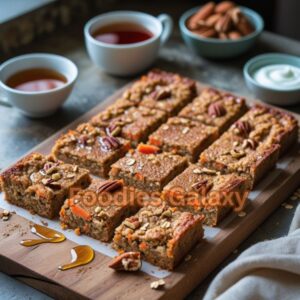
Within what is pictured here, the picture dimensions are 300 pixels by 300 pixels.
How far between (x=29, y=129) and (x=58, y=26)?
936 millimetres

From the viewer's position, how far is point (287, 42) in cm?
356

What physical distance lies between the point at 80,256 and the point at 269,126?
94 centimetres

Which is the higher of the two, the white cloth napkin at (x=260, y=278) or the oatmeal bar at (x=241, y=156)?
the oatmeal bar at (x=241, y=156)

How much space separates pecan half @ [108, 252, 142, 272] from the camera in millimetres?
2135

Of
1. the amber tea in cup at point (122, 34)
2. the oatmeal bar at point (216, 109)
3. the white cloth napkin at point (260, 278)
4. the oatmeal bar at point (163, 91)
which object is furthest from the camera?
the amber tea in cup at point (122, 34)

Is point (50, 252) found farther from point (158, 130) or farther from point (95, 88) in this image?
point (95, 88)

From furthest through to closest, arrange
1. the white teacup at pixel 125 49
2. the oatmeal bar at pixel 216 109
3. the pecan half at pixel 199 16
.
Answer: the pecan half at pixel 199 16 < the white teacup at pixel 125 49 < the oatmeal bar at pixel 216 109

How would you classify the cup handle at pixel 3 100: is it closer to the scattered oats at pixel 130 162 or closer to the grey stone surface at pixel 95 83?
the grey stone surface at pixel 95 83

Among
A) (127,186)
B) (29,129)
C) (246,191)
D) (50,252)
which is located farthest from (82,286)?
(29,129)

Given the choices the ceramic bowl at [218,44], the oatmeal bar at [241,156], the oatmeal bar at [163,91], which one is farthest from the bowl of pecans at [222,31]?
the oatmeal bar at [241,156]

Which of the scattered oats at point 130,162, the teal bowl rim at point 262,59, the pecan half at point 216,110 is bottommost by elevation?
the scattered oats at point 130,162

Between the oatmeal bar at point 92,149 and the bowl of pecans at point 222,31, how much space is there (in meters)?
0.87

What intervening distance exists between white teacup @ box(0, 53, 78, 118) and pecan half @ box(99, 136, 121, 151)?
34 cm

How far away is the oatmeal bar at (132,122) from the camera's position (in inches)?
107
